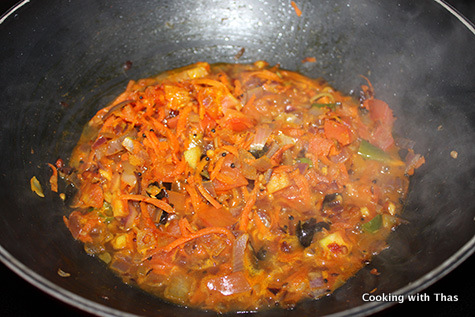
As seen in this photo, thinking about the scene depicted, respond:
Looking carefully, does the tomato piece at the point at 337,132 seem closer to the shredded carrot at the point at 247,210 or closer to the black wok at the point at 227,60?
the black wok at the point at 227,60

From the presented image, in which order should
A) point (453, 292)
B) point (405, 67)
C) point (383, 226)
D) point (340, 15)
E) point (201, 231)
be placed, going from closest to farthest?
point (453, 292) < point (201, 231) < point (383, 226) < point (405, 67) < point (340, 15)

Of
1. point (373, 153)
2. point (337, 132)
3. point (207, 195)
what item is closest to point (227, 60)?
point (337, 132)

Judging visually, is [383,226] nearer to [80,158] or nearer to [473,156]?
[473,156]

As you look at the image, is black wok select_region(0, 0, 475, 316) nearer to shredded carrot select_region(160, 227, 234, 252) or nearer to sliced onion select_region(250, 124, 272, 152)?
shredded carrot select_region(160, 227, 234, 252)

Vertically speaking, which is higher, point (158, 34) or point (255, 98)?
point (158, 34)

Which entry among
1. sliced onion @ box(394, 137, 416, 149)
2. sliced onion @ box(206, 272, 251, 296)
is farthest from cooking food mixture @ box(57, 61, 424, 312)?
sliced onion @ box(394, 137, 416, 149)

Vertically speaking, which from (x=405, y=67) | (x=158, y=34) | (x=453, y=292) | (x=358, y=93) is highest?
(x=158, y=34)

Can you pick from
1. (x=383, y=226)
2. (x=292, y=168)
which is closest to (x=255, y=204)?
(x=292, y=168)

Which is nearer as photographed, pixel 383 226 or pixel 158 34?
pixel 383 226
